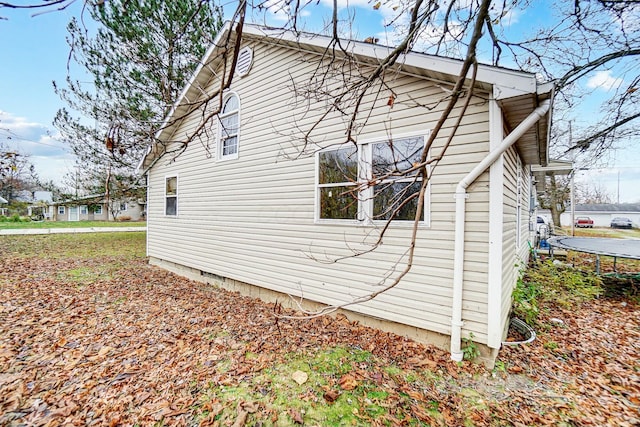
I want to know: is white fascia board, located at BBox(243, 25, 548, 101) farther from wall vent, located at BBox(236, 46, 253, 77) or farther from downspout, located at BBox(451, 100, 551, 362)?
wall vent, located at BBox(236, 46, 253, 77)

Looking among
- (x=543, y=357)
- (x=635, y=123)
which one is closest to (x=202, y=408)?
(x=543, y=357)

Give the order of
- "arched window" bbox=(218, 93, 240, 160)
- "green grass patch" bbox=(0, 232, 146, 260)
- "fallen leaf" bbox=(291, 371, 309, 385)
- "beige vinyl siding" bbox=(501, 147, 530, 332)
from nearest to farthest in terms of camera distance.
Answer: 1. "fallen leaf" bbox=(291, 371, 309, 385)
2. "beige vinyl siding" bbox=(501, 147, 530, 332)
3. "arched window" bbox=(218, 93, 240, 160)
4. "green grass patch" bbox=(0, 232, 146, 260)

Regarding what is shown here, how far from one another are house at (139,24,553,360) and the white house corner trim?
0.01 metres

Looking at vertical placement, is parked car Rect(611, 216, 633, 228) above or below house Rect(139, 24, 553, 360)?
below

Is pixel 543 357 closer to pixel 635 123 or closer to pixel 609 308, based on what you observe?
pixel 609 308

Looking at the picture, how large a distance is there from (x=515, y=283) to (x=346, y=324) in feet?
10.9

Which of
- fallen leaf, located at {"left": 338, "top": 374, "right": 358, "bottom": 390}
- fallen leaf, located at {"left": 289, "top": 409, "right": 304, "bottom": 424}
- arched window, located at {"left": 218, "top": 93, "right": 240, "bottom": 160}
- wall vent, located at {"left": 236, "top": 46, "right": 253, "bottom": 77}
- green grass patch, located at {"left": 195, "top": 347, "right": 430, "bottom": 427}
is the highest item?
wall vent, located at {"left": 236, "top": 46, "right": 253, "bottom": 77}

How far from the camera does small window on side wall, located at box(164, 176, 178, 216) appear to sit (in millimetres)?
8836

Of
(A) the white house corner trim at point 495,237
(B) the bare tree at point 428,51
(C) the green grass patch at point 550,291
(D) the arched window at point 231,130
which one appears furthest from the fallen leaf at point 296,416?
(D) the arched window at point 231,130

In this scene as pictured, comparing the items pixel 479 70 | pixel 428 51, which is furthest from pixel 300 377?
pixel 428 51

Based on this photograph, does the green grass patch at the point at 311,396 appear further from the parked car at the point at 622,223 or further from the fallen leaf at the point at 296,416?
the parked car at the point at 622,223

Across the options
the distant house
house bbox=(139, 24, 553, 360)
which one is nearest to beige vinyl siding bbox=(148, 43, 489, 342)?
house bbox=(139, 24, 553, 360)

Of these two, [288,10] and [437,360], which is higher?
[288,10]

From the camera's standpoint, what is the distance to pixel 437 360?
369 cm
